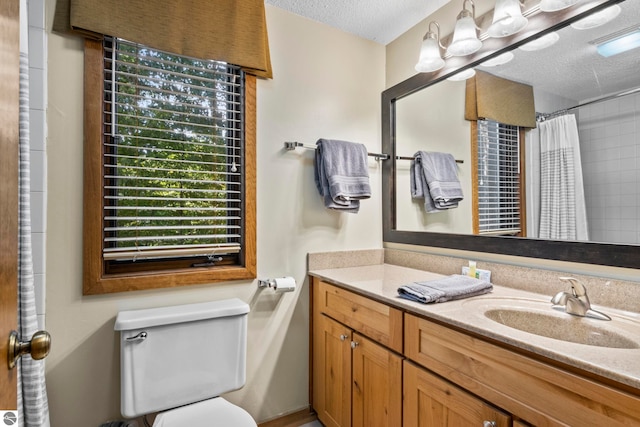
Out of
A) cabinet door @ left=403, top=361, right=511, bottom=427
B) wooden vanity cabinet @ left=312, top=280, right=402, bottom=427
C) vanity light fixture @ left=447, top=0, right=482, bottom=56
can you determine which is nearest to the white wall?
wooden vanity cabinet @ left=312, top=280, right=402, bottom=427

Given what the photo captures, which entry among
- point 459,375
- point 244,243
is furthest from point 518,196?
point 244,243

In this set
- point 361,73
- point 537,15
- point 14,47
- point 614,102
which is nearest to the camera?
point 14,47

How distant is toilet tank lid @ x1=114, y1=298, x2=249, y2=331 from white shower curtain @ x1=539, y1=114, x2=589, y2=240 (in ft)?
4.40

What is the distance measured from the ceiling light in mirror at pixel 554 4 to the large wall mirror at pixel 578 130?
0.04 metres

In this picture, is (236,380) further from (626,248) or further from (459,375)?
(626,248)

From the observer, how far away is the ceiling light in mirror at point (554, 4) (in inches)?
46.9

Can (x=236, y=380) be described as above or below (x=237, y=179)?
below

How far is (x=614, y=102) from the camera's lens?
1.16 meters

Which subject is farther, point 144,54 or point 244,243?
point 244,243

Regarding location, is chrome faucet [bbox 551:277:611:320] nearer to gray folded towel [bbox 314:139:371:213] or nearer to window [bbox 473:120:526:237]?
window [bbox 473:120:526:237]

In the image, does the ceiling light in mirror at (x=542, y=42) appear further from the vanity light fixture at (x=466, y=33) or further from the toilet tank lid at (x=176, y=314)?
the toilet tank lid at (x=176, y=314)

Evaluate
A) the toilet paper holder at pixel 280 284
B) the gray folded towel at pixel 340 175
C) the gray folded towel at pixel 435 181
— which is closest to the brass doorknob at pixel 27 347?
the toilet paper holder at pixel 280 284

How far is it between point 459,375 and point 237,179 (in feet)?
4.30

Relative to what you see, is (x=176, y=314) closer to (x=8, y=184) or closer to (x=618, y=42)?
(x=8, y=184)
